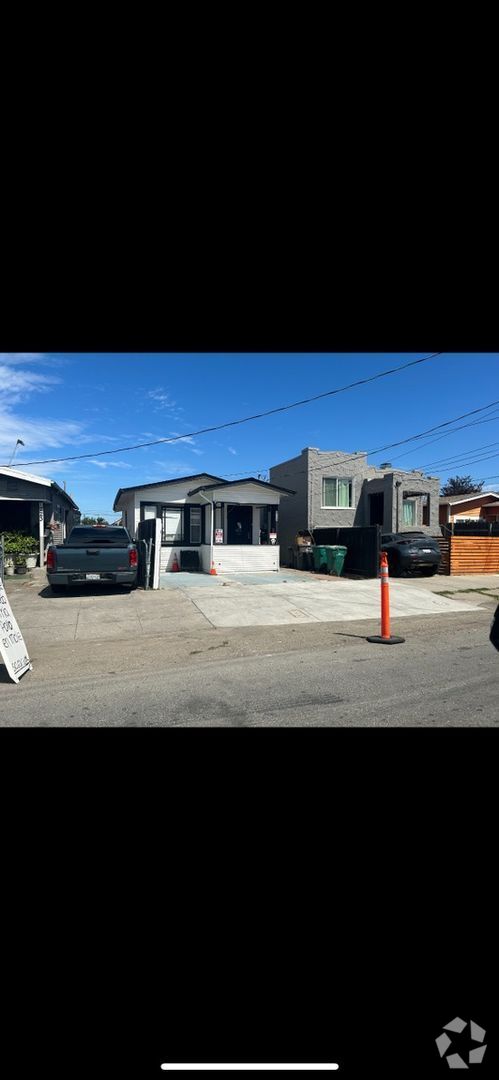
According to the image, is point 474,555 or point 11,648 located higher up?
point 474,555

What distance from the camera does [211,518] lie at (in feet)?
57.6

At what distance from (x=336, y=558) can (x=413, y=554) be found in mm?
2505

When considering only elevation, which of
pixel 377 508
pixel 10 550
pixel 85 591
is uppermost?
pixel 377 508

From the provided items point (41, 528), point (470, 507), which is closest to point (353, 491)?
point (41, 528)

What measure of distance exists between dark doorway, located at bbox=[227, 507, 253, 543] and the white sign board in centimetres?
1371

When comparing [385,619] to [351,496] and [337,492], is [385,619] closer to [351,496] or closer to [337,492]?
[337,492]
